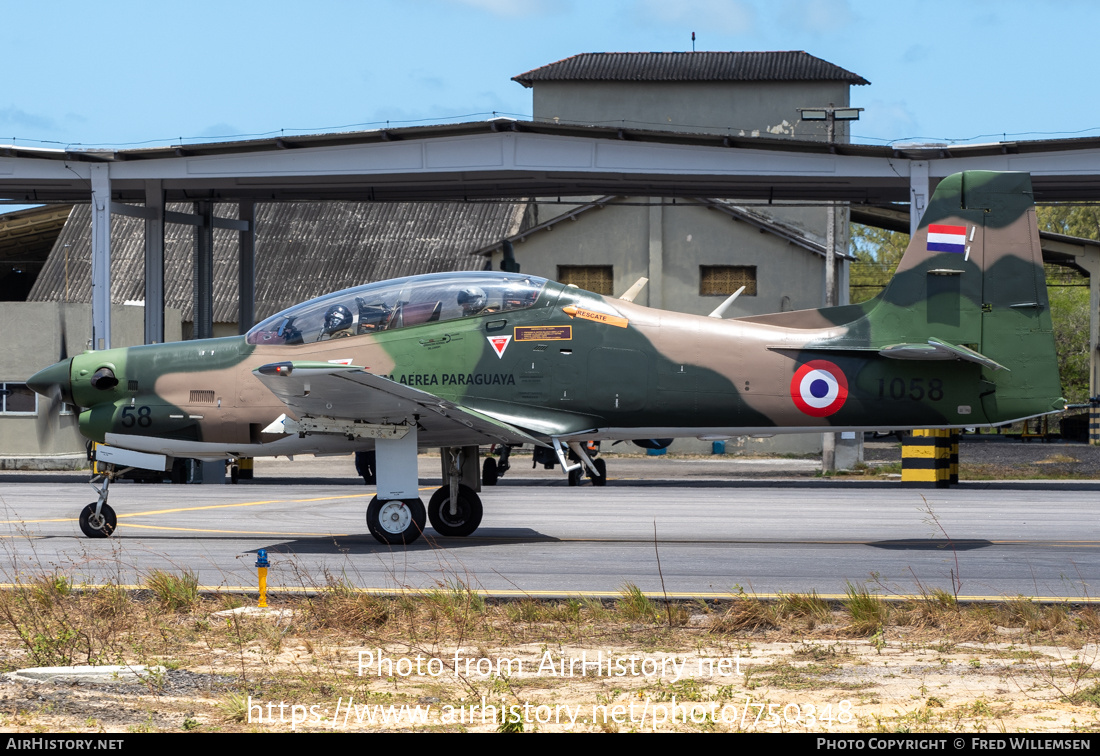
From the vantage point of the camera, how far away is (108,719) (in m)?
5.79

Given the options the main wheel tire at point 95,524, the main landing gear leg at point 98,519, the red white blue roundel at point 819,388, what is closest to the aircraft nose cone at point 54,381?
the main landing gear leg at point 98,519

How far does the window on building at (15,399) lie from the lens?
34.4 m

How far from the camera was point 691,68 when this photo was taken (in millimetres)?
52188

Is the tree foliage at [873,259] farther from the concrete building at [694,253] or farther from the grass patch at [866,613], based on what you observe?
the grass patch at [866,613]

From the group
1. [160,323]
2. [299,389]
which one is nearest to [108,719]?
[299,389]

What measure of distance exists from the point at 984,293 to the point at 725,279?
27.7 m

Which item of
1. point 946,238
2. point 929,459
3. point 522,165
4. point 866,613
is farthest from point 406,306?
point 522,165

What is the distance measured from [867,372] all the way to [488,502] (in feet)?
27.0

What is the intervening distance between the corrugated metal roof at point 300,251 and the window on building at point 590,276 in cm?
481

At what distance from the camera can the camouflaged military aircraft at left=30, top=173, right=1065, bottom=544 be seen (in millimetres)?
13000

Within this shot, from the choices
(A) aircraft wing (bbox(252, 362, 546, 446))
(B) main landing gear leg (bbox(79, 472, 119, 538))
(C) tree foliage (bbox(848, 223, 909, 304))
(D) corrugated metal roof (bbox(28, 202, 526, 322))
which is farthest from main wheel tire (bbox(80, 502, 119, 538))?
(C) tree foliage (bbox(848, 223, 909, 304))

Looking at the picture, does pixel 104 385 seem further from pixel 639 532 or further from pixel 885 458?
pixel 885 458

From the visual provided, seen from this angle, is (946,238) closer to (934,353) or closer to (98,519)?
(934,353)

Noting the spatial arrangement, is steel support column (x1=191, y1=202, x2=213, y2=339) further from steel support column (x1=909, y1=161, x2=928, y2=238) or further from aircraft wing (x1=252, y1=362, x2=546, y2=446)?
aircraft wing (x1=252, y1=362, x2=546, y2=446)
